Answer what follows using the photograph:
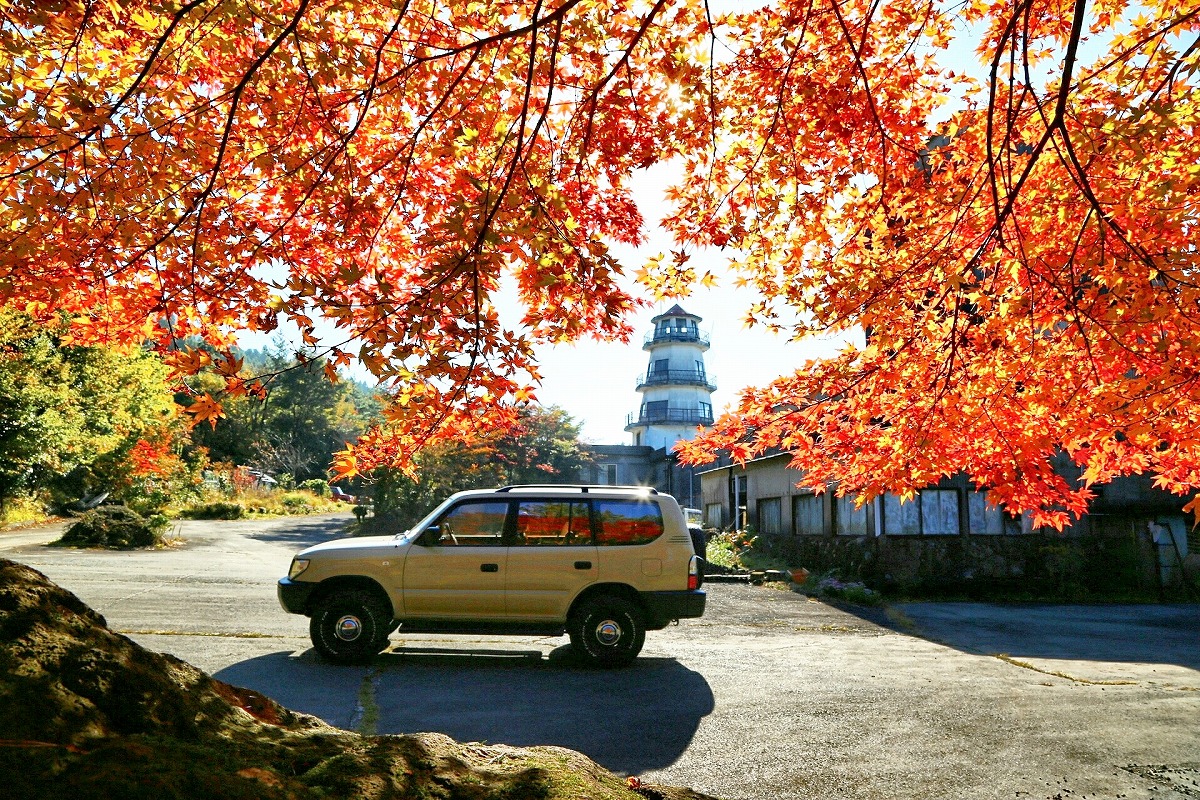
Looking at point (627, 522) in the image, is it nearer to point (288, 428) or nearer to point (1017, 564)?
point (1017, 564)

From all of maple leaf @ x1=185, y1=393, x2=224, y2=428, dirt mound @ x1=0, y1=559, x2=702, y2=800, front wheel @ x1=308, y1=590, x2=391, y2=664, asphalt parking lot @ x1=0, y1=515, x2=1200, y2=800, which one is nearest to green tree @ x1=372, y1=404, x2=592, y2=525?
asphalt parking lot @ x1=0, y1=515, x2=1200, y2=800

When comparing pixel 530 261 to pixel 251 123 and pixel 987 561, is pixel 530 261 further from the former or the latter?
pixel 987 561

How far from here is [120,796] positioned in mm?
1309

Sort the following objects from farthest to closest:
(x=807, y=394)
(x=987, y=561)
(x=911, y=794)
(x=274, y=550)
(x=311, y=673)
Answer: (x=274, y=550)
(x=987, y=561)
(x=311, y=673)
(x=807, y=394)
(x=911, y=794)

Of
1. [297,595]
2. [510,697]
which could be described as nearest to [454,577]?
[297,595]

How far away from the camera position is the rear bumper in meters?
8.38

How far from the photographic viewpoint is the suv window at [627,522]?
8.63 meters

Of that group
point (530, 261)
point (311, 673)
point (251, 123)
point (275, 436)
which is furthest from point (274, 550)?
point (275, 436)

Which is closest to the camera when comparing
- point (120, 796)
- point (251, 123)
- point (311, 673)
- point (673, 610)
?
point (120, 796)

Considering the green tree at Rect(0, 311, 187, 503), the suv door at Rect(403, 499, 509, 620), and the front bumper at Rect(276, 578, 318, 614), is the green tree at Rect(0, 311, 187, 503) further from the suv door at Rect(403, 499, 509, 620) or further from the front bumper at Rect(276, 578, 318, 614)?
the suv door at Rect(403, 499, 509, 620)

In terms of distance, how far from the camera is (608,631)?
8312mm

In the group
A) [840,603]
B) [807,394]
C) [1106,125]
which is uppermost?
[1106,125]

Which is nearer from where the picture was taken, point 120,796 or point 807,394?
point 120,796

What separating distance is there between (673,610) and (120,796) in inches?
293
